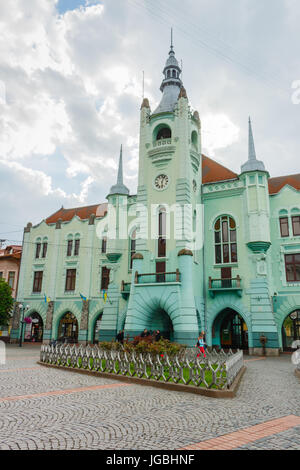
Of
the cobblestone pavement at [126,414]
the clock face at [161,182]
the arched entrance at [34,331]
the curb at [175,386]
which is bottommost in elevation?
the cobblestone pavement at [126,414]

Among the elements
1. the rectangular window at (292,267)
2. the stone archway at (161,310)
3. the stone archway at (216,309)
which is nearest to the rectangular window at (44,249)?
the stone archway at (161,310)

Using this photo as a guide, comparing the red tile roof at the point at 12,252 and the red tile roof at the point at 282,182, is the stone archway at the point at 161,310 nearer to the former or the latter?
the red tile roof at the point at 282,182

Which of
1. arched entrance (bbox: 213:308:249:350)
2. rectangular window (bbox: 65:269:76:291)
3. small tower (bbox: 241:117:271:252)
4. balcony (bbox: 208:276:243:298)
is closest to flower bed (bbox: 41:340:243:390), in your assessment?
balcony (bbox: 208:276:243:298)

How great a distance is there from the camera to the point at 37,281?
3953 cm

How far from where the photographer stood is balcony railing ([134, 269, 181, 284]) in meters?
→ 26.0

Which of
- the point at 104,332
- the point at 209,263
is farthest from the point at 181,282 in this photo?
the point at 104,332

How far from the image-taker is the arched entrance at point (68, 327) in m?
36.2

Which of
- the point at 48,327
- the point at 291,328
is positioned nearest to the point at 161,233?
the point at 291,328

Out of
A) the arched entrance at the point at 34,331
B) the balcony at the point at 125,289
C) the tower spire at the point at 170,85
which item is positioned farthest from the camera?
the arched entrance at the point at 34,331

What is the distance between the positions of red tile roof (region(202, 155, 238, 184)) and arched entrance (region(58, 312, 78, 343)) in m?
19.7

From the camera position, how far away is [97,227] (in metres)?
37.4

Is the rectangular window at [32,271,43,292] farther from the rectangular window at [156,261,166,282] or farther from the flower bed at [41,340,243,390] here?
the flower bed at [41,340,243,390]

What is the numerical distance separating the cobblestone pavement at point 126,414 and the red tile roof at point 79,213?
90.6 ft

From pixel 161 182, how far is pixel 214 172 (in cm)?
699
